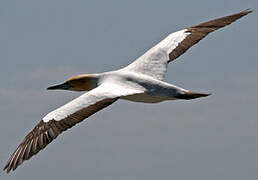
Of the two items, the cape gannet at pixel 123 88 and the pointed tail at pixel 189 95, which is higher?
the cape gannet at pixel 123 88

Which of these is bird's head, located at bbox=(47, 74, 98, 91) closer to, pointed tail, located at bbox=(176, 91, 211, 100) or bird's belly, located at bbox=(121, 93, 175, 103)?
bird's belly, located at bbox=(121, 93, 175, 103)

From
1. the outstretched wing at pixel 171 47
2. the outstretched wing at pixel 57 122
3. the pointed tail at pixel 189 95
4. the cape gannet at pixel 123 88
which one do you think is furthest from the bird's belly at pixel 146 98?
the outstretched wing at pixel 171 47

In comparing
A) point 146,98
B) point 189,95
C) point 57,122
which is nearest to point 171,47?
point 189,95

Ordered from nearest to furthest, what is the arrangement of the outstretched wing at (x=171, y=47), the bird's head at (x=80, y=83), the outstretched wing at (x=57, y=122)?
the outstretched wing at (x=57, y=122), the bird's head at (x=80, y=83), the outstretched wing at (x=171, y=47)

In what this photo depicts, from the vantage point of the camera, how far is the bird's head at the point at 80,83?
25.5m

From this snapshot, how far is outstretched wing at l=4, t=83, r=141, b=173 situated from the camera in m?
20.8

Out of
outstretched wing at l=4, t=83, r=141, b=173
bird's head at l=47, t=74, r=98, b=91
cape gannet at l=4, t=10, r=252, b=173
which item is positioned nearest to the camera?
outstretched wing at l=4, t=83, r=141, b=173

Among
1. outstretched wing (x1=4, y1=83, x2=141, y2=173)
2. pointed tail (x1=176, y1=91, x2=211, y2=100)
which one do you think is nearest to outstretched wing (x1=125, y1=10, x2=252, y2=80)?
pointed tail (x1=176, y1=91, x2=211, y2=100)

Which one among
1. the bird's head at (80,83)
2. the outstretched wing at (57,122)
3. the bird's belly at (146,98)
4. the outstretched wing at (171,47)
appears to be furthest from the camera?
the outstretched wing at (171,47)

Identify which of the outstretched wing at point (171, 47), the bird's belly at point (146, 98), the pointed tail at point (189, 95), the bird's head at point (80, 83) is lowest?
the pointed tail at point (189, 95)

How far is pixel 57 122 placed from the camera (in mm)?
21328

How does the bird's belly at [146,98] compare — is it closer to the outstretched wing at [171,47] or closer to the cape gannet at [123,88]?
the cape gannet at [123,88]

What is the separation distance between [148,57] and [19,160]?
7.25 m

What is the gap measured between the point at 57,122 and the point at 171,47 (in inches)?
273
